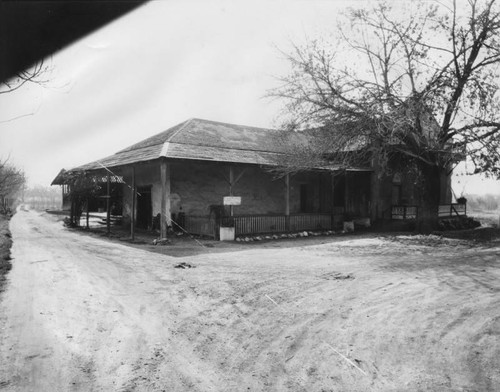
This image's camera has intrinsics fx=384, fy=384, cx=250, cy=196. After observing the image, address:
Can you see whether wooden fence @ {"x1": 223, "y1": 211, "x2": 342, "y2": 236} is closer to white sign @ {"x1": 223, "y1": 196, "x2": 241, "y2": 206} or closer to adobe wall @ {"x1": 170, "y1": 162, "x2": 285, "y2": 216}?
white sign @ {"x1": 223, "y1": 196, "x2": 241, "y2": 206}

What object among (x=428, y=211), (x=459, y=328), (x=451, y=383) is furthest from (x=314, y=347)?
(x=428, y=211)

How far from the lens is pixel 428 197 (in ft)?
55.4

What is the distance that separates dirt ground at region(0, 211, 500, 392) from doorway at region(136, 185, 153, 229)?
940cm

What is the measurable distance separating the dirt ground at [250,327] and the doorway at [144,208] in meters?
9.40

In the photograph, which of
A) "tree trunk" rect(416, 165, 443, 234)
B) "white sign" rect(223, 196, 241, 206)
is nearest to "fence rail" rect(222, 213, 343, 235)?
"white sign" rect(223, 196, 241, 206)

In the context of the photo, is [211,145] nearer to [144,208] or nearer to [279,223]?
[279,223]

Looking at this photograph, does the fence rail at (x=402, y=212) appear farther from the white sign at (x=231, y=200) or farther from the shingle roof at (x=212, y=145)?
the white sign at (x=231, y=200)

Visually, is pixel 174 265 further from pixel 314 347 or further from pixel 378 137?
pixel 378 137

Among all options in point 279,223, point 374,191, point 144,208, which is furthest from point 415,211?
point 144,208

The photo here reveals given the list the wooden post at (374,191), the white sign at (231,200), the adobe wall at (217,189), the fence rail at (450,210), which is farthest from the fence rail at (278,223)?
the fence rail at (450,210)

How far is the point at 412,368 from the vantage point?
3723 millimetres

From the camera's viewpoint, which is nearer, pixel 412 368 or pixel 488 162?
pixel 412 368

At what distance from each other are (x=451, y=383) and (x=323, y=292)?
3149 mm

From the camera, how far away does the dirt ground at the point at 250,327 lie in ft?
11.5
